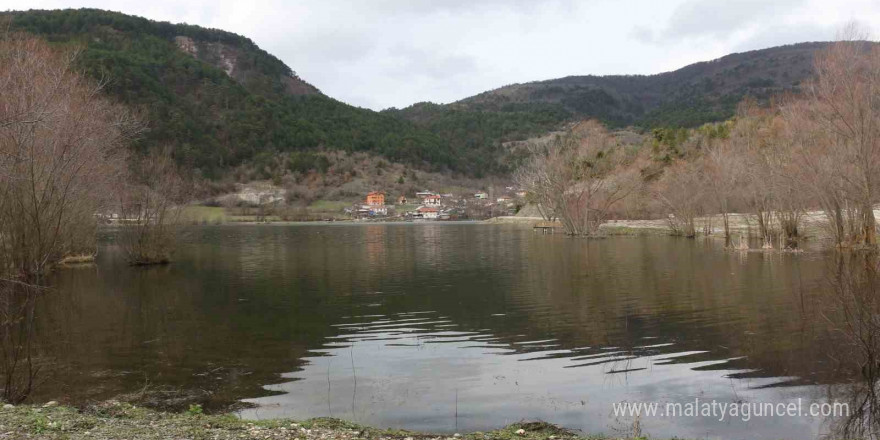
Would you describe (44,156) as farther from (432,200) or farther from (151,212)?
(432,200)

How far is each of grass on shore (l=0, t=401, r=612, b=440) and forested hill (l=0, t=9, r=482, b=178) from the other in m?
103

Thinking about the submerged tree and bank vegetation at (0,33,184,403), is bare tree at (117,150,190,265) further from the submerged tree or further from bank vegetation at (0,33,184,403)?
the submerged tree

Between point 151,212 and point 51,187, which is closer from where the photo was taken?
point 51,187

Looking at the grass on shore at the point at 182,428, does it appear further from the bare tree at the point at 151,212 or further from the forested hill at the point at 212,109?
the forested hill at the point at 212,109

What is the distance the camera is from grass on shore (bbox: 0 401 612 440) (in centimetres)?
700

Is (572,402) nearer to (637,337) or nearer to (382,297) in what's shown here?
(637,337)

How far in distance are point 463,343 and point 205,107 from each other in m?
147

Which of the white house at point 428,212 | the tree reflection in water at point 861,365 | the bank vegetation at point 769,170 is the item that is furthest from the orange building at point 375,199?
the tree reflection in water at point 861,365

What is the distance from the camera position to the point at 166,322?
16672mm

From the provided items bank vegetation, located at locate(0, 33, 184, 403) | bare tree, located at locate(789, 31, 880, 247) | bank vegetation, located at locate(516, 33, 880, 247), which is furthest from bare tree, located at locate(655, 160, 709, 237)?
bank vegetation, located at locate(0, 33, 184, 403)

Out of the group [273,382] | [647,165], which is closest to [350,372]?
[273,382]

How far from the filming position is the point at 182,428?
7480 mm

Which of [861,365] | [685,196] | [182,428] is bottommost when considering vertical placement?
[861,365]

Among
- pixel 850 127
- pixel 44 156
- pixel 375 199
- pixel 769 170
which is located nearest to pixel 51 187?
pixel 44 156
